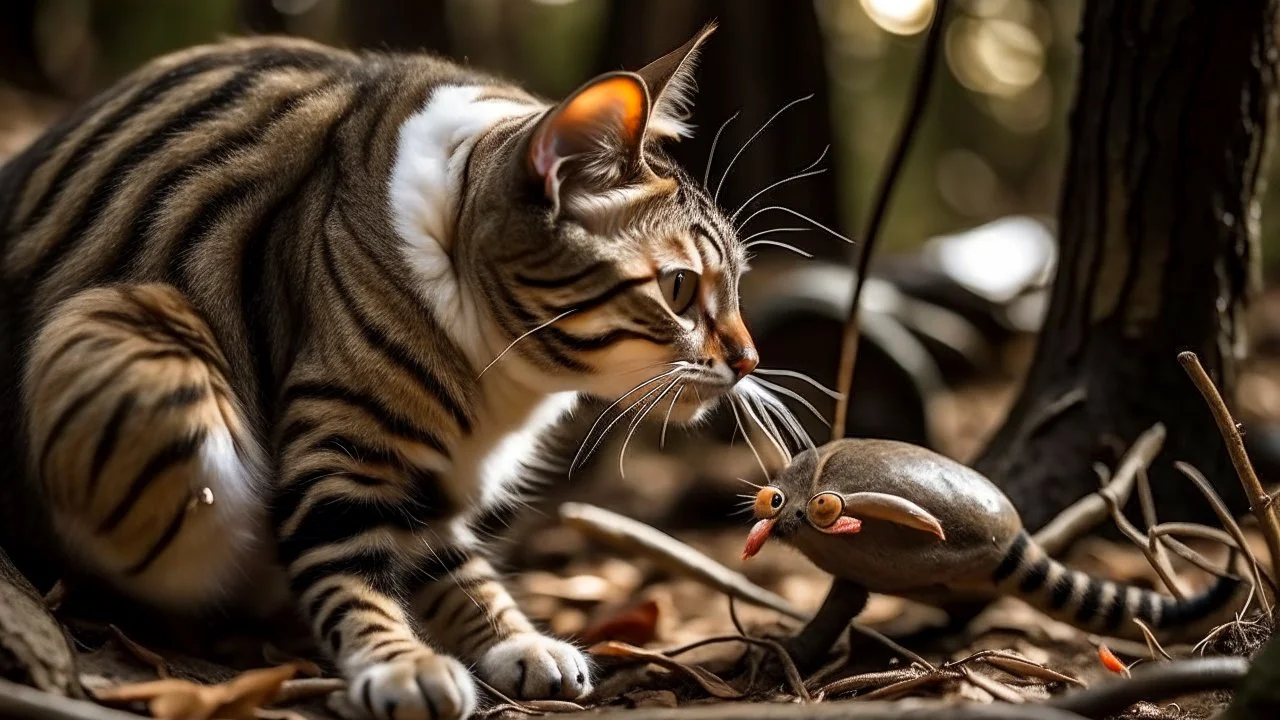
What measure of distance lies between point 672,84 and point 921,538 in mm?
1063

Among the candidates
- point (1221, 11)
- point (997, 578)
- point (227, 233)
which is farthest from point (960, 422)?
point (227, 233)

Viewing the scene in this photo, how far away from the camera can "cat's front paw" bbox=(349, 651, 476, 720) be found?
191 centimetres

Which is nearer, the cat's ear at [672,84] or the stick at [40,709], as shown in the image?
the stick at [40,709]

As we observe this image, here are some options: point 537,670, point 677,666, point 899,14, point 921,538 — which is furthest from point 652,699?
point 899,14

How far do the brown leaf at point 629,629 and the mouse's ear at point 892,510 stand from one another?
2.56 ft

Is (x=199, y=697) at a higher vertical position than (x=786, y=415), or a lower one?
lower

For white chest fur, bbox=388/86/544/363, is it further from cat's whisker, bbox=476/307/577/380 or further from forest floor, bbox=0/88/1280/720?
forest floor, bbox=0/88/1280/720

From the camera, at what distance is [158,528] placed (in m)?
2.16

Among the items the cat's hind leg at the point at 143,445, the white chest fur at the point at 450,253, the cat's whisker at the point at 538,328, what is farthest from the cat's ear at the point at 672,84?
the cat's hind leg at the point at 143,445

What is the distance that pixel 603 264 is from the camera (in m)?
2.26

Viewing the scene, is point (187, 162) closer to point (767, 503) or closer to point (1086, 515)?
point (767, 503)

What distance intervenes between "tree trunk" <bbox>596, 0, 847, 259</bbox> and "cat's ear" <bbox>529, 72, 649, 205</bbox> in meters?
2.10

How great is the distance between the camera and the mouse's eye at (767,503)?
2.11 metres

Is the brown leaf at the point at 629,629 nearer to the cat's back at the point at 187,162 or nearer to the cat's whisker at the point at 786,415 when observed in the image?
the cat's whisker at the point at 786,415
